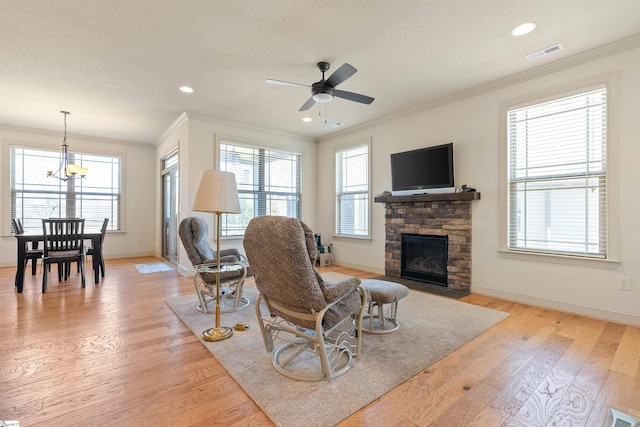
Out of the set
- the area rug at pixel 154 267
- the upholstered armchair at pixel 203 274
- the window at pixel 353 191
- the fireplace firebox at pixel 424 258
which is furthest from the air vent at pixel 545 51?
the area rug at pixel 154 267

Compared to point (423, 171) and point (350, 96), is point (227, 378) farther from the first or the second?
point (423, 171)

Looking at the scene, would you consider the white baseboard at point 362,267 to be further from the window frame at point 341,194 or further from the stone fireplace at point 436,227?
the window frame at point 341,194

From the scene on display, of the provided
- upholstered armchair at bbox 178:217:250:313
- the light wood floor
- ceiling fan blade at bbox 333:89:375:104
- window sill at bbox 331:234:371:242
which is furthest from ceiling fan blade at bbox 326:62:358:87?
window sill at bbox 331:234:371:242

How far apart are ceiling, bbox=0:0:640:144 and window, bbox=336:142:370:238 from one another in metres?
1.35

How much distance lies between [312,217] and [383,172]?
2.02 metres

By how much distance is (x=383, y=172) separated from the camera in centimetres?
530

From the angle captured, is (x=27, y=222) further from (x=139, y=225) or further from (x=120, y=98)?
(x=120, y=98)

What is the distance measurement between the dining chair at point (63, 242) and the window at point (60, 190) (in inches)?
103

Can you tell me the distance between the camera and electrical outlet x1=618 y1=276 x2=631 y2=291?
296 cm

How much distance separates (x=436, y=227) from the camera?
444 cm

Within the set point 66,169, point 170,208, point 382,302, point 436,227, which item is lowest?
point 382,302

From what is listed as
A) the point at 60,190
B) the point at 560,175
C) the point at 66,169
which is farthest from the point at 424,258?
the point at 60,190

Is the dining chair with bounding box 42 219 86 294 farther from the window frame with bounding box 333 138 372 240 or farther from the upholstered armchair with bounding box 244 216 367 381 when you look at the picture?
the window frame with bounding box 333 138 372 240

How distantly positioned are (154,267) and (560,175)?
21.2ft
